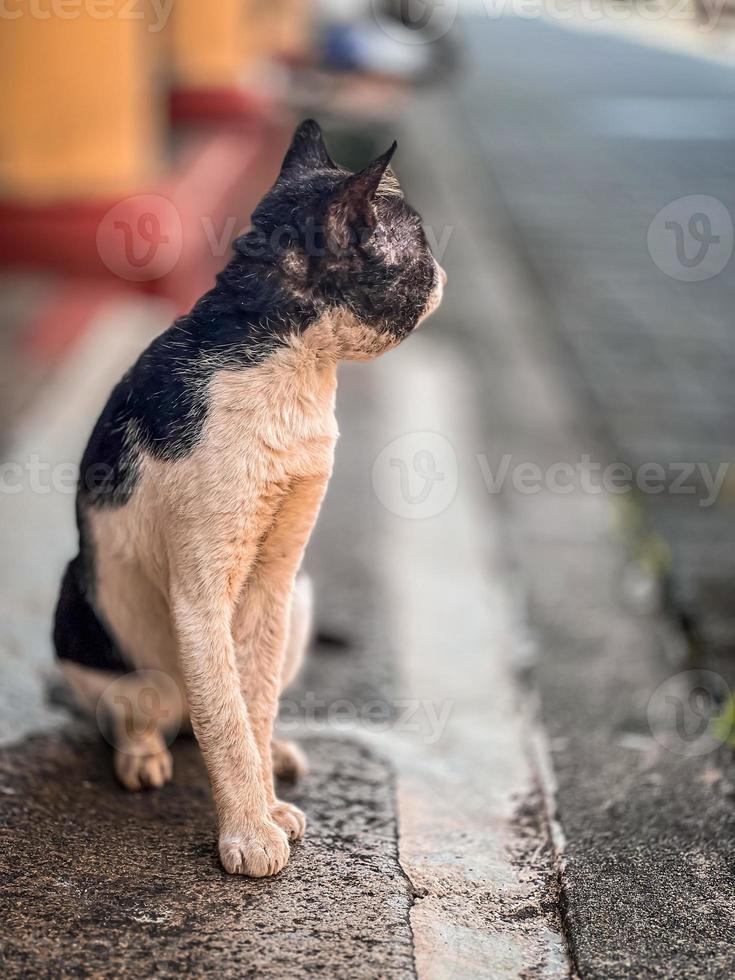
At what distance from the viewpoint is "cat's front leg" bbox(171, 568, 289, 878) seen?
2.03 m

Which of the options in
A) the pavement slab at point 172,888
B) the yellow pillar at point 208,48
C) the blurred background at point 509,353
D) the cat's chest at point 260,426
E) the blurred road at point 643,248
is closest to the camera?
the pavement slab at point 172,888

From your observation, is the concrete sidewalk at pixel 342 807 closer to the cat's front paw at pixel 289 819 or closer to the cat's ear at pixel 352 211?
the cat's front paw at pixel 289 819

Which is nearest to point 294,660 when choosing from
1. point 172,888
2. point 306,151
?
point 172,888

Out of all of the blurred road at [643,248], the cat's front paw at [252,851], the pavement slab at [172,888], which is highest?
the cat's front paw at [252,851]

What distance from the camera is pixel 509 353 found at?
24.3ft

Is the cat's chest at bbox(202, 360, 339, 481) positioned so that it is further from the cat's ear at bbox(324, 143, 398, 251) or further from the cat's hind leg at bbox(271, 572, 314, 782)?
the cat's hind leg at bbox(271, 572, 314, 782)

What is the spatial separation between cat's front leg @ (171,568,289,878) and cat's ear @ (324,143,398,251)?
613 mm

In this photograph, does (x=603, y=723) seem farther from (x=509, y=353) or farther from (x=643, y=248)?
(x=643, y=248)

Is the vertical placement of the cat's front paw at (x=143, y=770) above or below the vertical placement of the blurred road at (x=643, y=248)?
above

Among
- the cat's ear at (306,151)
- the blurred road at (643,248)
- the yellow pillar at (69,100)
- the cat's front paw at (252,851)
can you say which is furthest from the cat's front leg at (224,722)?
the yellow pillar at (69,100)

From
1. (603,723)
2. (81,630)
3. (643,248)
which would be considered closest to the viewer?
(81,630)

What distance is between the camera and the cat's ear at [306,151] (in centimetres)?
205

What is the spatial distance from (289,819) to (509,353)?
5.50 metres

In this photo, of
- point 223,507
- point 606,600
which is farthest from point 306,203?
point 606,600
